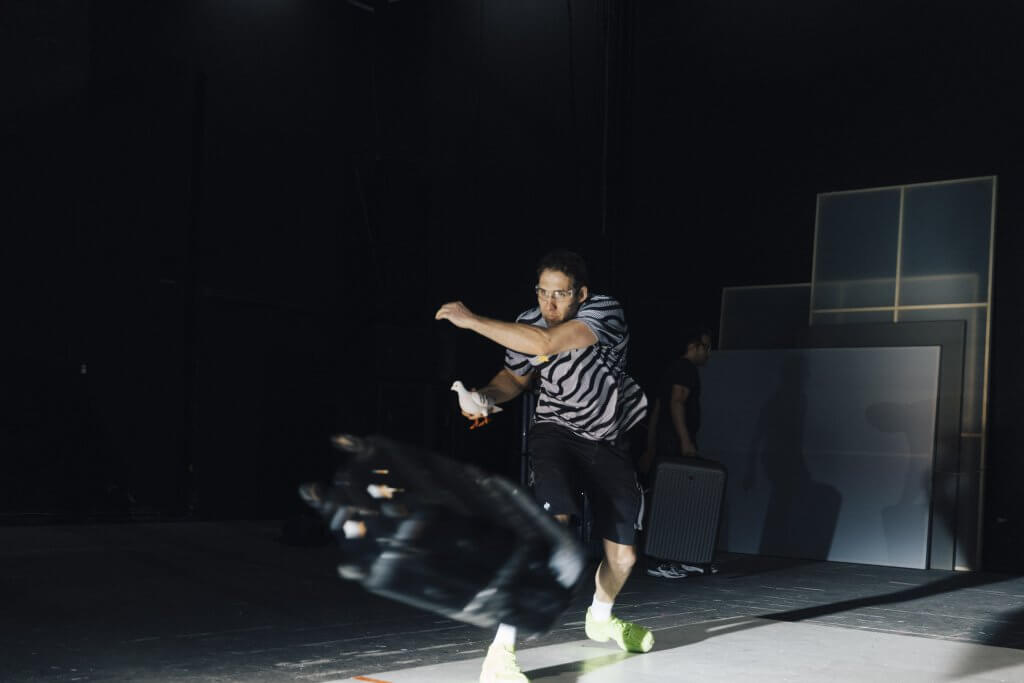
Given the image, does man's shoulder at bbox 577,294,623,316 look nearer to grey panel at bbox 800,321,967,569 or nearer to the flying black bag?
the flying black bag

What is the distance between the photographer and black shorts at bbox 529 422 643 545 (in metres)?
4.30

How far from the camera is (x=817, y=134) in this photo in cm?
1045

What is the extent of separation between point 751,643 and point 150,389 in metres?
7.02

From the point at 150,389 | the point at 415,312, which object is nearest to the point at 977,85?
the point at 415,312

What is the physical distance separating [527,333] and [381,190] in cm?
831

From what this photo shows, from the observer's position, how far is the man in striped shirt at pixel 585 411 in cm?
412

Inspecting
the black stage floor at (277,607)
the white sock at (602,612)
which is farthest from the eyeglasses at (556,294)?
the black stage floor at (277,607)

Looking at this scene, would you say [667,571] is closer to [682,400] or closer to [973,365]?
[682,400]

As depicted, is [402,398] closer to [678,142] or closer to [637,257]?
[637,257]

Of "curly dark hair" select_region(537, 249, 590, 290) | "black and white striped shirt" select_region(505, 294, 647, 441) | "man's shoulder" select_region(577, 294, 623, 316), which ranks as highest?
"curly dark hair" select_region(537, 249, 590, 290)

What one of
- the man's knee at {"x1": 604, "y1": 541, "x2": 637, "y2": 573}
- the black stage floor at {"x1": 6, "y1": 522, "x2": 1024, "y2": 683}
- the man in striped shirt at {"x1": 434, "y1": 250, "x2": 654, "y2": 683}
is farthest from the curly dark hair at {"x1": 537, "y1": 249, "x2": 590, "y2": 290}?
the black stage floor at {"x1": 6, "y1": 522, "x2": 1024, "y2": 683}

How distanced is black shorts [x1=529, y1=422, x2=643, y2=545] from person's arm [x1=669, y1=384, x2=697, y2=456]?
3.55 m

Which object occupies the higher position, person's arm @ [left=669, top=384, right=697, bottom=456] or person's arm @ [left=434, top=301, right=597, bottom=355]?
person's arm @ [left=434, top=301, right=597, bottom=355]

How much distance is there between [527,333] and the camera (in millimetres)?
3896
